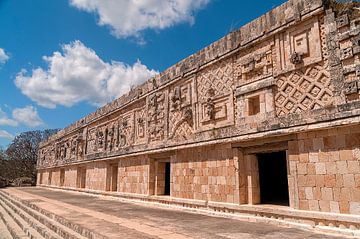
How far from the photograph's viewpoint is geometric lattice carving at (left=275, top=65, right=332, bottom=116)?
14.0 ft

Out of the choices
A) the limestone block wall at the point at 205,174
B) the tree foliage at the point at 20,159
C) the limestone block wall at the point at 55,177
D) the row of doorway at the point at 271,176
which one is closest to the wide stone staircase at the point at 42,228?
the limestone block wall at the point at 205,174

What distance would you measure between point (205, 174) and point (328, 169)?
275 cm

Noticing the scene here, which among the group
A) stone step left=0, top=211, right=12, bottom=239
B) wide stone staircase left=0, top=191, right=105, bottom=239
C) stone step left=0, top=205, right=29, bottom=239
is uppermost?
wide stone staircase left=0, top=191, right=105, bottom=239

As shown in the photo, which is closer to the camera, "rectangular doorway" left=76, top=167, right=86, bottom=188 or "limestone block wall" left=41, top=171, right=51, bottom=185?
"rectangular doorway" left=76, top=167, right=86, bottom=188

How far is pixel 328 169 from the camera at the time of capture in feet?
13.4

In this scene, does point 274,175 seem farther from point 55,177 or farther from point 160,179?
point 55,177

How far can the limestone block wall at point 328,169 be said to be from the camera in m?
3.81

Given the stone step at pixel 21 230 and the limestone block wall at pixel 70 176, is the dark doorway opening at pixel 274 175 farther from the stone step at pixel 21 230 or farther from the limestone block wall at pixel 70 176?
the limestone block wall at pixel 70 176

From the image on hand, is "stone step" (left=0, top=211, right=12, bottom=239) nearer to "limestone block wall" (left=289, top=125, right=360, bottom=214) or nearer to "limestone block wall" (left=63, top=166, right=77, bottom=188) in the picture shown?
"limestone block wall" (left=289, top=125, right=360, bottom=214)

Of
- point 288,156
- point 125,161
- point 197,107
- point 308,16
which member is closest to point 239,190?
point 288,156

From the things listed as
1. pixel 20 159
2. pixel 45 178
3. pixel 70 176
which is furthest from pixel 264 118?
pixel 20 159

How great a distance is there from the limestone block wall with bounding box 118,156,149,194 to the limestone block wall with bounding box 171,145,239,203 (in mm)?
1581

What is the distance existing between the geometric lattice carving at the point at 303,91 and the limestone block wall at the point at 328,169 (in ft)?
1.55

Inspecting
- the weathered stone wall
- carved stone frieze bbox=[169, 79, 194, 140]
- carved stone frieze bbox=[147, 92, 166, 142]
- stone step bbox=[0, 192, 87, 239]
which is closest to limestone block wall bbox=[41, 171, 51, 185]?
the weathered stone wall
